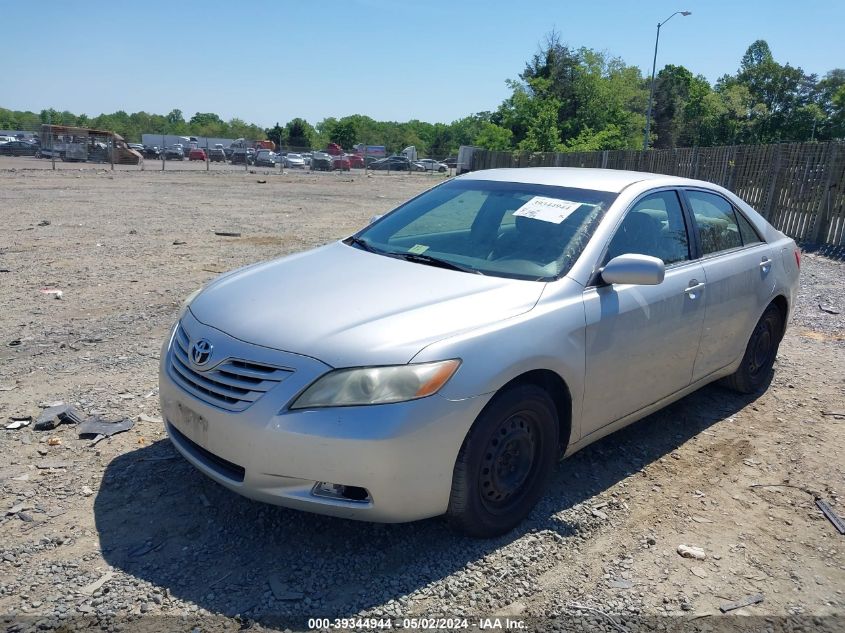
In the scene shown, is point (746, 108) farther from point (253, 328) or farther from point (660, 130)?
point (253, 328)

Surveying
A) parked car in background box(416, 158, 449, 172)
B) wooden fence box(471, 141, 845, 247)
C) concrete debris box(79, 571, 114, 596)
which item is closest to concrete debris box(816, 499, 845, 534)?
concrete debris box(79, 571, 114, 596)

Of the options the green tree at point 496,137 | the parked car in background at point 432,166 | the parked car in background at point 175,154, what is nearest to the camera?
the green tree at point 496,137

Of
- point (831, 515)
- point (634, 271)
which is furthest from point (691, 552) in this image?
point (634, 271)

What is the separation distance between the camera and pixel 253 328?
3.08 meters

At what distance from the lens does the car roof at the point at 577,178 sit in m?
4.19

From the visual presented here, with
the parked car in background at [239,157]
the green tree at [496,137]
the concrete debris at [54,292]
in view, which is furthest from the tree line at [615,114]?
the concrete debris at [54,292]

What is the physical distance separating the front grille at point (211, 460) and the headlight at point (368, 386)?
457mm

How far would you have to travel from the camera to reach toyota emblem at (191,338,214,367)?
3.08 meters

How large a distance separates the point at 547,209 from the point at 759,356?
253 centimetres

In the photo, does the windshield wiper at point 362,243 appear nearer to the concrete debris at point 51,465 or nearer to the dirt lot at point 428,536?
the dirt lot at point 428,536

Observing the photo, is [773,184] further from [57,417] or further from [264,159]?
[264,159]

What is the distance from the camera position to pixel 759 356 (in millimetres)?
5379

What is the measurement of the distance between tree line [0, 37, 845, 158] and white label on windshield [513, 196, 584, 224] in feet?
117

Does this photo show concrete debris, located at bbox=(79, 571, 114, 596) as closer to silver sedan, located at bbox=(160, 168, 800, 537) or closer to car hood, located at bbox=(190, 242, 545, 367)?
silver sedan, located at bbox=(160, 168, 800, 537)
